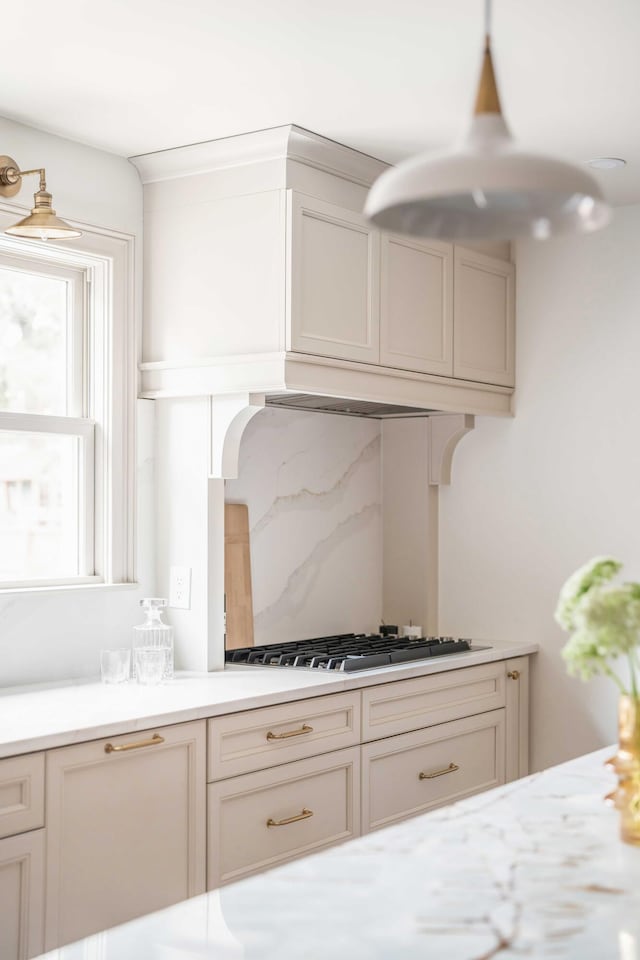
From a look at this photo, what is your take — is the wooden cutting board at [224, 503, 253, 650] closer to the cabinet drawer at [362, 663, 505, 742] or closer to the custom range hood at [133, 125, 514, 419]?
the custom range hood at [133, 125, 514, 419]

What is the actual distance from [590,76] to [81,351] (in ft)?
5.67

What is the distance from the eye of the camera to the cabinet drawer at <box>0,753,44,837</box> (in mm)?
2361

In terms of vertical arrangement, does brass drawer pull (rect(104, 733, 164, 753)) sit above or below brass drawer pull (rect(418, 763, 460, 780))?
above

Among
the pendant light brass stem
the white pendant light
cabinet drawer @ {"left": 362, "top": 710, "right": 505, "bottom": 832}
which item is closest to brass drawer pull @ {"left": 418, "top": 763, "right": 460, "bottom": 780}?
cabinet drawer @ {"left": 362, "top": 710, "right": 505, "bottom": 832}

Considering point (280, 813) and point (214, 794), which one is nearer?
point (214, 794)

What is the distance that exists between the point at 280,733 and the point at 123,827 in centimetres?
55

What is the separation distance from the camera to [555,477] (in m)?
4.16

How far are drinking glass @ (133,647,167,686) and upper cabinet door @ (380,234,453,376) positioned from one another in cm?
119

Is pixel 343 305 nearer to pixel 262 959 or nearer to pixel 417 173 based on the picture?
pixel 417 173

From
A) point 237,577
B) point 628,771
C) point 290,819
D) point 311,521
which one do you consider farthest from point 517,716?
point 628,771

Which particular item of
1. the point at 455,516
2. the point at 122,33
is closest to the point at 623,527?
the point at 455,516

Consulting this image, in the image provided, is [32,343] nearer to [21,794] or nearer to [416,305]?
[416,305]

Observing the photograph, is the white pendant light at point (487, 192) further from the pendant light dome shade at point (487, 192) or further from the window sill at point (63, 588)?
the window sill at point (63, 588)

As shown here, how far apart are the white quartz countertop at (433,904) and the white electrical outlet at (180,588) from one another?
1.77m
